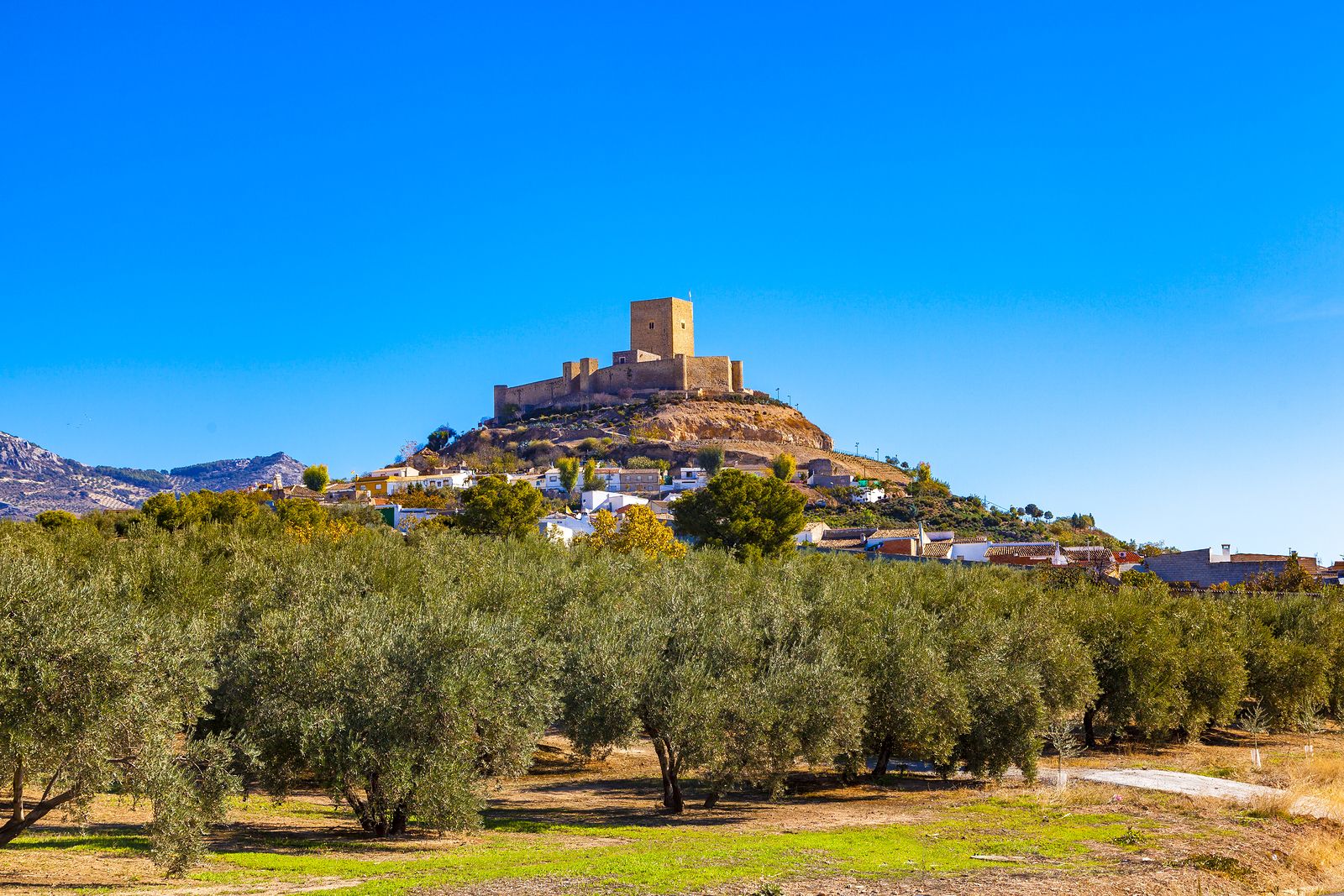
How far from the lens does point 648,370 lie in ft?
463

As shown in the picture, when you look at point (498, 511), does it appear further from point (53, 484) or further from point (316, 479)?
point (53, 484)

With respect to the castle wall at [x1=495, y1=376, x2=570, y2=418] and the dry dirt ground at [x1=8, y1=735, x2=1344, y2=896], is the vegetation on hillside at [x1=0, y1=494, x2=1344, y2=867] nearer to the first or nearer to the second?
the dry dirt ground at [x1=8, y1=735, x2=1344, y2=896]

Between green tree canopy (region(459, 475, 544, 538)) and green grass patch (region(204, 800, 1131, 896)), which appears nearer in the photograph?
green grass patch (region(204, 800, 1131, 896))

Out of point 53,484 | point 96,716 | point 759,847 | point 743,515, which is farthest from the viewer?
point 53,484

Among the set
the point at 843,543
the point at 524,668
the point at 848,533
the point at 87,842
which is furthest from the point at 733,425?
the point at 87,842

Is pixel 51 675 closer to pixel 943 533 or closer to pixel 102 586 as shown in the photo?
pixel 102 586

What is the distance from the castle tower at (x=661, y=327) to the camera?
142625 millimetres

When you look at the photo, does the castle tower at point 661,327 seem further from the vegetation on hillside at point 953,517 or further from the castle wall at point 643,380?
the vegetation on hillside at point 953,517

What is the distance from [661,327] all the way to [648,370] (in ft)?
20.8

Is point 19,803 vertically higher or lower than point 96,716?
lower

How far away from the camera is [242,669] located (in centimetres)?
1995

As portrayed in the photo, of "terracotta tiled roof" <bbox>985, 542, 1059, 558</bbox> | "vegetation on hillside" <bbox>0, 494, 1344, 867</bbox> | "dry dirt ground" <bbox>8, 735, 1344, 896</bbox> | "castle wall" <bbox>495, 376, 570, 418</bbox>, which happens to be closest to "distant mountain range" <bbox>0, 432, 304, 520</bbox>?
"castle wall" <bbox>495, 376, 570, 418</bbox>

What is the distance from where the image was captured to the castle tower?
142625 mm

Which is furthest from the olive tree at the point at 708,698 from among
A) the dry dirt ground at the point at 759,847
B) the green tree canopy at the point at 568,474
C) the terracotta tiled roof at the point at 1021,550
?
the green tree canopy at the point at 568,474
